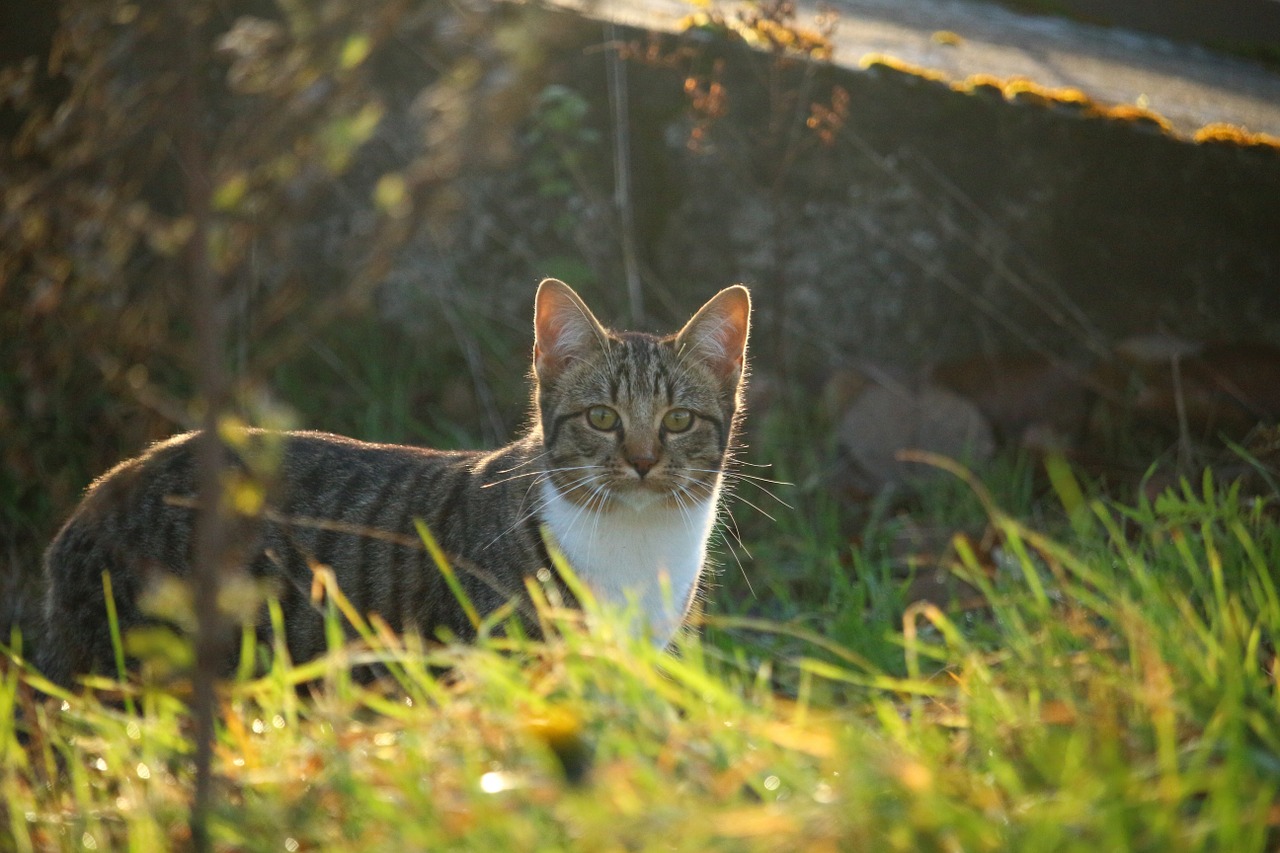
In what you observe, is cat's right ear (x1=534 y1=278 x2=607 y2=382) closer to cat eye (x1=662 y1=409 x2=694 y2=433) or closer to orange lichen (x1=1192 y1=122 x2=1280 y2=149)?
cat eye (x1=662 y1=409 x2=694 y2=433)

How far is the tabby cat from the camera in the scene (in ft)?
10.8

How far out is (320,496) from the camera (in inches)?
140

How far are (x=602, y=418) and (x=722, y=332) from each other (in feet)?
1.45

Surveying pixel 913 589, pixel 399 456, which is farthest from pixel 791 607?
pixel 399 456

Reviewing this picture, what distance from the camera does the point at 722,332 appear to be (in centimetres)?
369

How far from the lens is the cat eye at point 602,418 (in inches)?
139

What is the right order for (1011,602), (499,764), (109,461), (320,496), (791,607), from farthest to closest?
(109,461)
(791,607)
(320,496)
(1011,602)
(499,764)

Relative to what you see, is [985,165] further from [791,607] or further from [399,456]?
[399,456]

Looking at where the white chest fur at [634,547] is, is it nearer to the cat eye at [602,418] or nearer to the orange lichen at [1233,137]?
the cat eye at [602,418]

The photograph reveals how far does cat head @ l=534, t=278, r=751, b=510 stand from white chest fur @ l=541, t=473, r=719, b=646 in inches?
1.4

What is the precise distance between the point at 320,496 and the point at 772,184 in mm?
2350

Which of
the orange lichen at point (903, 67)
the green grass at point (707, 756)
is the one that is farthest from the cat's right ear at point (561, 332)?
the orange lichen at point (903, 67)

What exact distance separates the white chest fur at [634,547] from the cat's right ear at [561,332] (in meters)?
0.42

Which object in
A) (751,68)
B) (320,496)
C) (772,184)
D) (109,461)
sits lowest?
(109,461)
